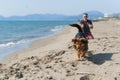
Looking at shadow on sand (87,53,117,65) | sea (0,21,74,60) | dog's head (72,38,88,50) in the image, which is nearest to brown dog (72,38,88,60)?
dog's head (72,38,88,50)

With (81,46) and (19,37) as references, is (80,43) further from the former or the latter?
(19,37)


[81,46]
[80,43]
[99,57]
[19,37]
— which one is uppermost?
[80,43]

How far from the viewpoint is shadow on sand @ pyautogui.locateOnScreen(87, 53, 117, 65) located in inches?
443

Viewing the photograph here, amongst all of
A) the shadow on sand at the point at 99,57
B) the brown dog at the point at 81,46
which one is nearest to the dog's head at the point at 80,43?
the brown dog at the point at 81,46

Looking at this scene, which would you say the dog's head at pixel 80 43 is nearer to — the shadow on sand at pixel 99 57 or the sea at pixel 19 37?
the shadow on sand at pixel 99 57

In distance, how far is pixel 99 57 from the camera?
11.8 m

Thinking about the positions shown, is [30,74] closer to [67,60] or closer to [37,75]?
[37,75]

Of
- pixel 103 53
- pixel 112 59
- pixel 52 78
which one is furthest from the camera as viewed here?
pixel 103 53

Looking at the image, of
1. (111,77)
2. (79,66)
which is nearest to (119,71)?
(111,77)

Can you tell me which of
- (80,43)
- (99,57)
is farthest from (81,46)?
(99,57)

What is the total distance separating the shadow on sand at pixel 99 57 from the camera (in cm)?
1125

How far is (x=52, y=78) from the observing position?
30.7 feet

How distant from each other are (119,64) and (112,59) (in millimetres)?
706

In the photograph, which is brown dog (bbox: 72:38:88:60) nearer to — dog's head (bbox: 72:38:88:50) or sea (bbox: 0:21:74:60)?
dog's head (bbox: 72:38:88:50)
